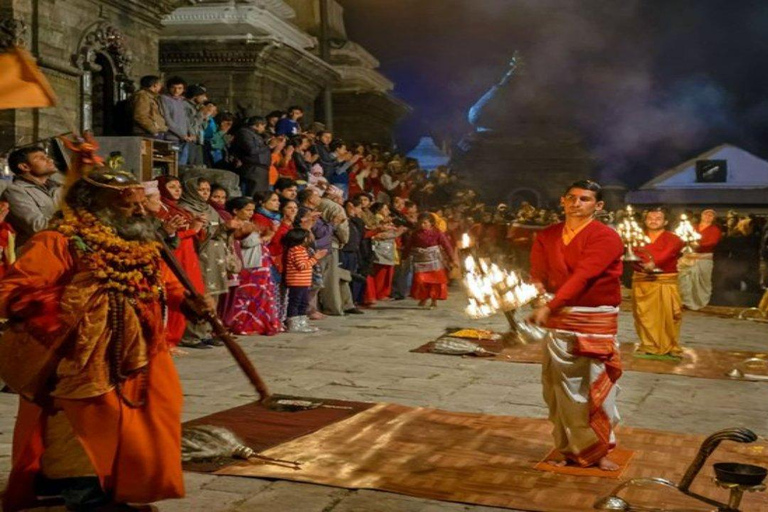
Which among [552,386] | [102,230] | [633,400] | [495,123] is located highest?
[495,123]

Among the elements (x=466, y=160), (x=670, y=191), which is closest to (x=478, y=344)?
(x=670, y=191)

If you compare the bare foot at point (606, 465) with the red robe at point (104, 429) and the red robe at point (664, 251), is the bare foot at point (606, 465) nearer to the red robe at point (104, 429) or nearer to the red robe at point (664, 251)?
the red robe at point (104, 429)

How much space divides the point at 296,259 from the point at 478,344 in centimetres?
258

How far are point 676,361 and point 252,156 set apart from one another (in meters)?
7.11

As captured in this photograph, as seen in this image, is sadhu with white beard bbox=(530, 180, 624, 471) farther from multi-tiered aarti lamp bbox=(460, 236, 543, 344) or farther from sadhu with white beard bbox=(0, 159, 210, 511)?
sadhu with white beard bbox=(0, 159, 210, 511)

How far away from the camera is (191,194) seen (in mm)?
10914

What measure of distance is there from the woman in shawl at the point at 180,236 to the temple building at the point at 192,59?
2.22 meters

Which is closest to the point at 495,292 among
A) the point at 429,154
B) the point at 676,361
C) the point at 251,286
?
the point at 676,361

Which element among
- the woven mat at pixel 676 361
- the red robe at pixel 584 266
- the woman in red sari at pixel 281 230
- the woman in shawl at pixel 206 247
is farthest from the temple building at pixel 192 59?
the woven mat at pixel 676 361

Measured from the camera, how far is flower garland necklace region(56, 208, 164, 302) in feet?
14.3

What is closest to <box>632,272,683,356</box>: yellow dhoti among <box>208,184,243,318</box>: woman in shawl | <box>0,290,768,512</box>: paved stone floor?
<box>0,290,768,512</box>: paved stone floor

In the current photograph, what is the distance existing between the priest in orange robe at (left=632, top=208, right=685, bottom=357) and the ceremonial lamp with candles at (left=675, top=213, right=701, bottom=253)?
5398 mm

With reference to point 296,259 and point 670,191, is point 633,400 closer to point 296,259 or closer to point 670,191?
point 296,259

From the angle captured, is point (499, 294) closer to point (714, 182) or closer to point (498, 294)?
point (498, 294)
